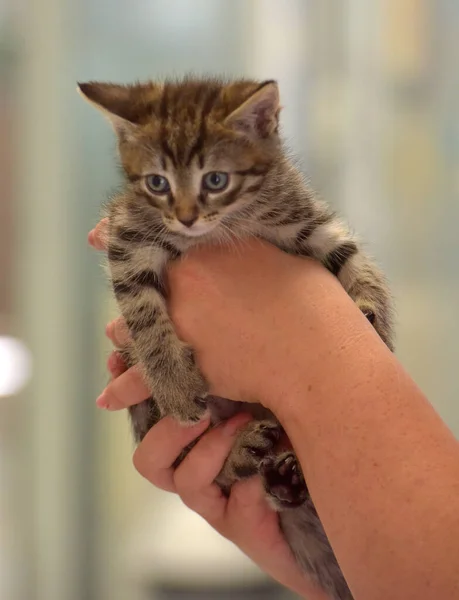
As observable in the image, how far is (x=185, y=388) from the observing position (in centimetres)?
97

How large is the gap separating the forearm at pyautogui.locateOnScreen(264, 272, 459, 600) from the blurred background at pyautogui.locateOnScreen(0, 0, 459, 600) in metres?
1.16

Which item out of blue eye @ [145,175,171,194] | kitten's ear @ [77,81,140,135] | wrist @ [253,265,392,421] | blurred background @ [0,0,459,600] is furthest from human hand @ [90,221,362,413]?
blurred background @ [0,0,459,600]

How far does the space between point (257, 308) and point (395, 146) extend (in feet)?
3.96

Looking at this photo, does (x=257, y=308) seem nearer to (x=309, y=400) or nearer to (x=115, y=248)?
(x=309, y=400)

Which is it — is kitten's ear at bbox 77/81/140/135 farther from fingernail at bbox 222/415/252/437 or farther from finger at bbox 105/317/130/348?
fingernail at bbox 222/415/252/437

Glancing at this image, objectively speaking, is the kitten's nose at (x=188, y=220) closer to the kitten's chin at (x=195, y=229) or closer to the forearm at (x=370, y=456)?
the kitten's chin at (x=195, y=229)

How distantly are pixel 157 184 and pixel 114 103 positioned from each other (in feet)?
0.46

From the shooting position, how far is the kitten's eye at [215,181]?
98 cm

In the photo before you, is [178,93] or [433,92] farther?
[433,92]

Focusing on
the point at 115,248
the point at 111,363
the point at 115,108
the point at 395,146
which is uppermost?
the point at 395,146

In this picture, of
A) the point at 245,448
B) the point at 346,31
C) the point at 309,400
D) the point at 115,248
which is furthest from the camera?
the point at 346,31

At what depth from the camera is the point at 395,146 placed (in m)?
1.91

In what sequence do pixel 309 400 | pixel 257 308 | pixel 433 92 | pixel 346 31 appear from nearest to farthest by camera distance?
pixel 309 400, pixel 257 308, pixel 433 92, pixel 346 31

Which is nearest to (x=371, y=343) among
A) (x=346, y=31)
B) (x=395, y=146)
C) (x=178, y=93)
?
(x=178, y=93)
